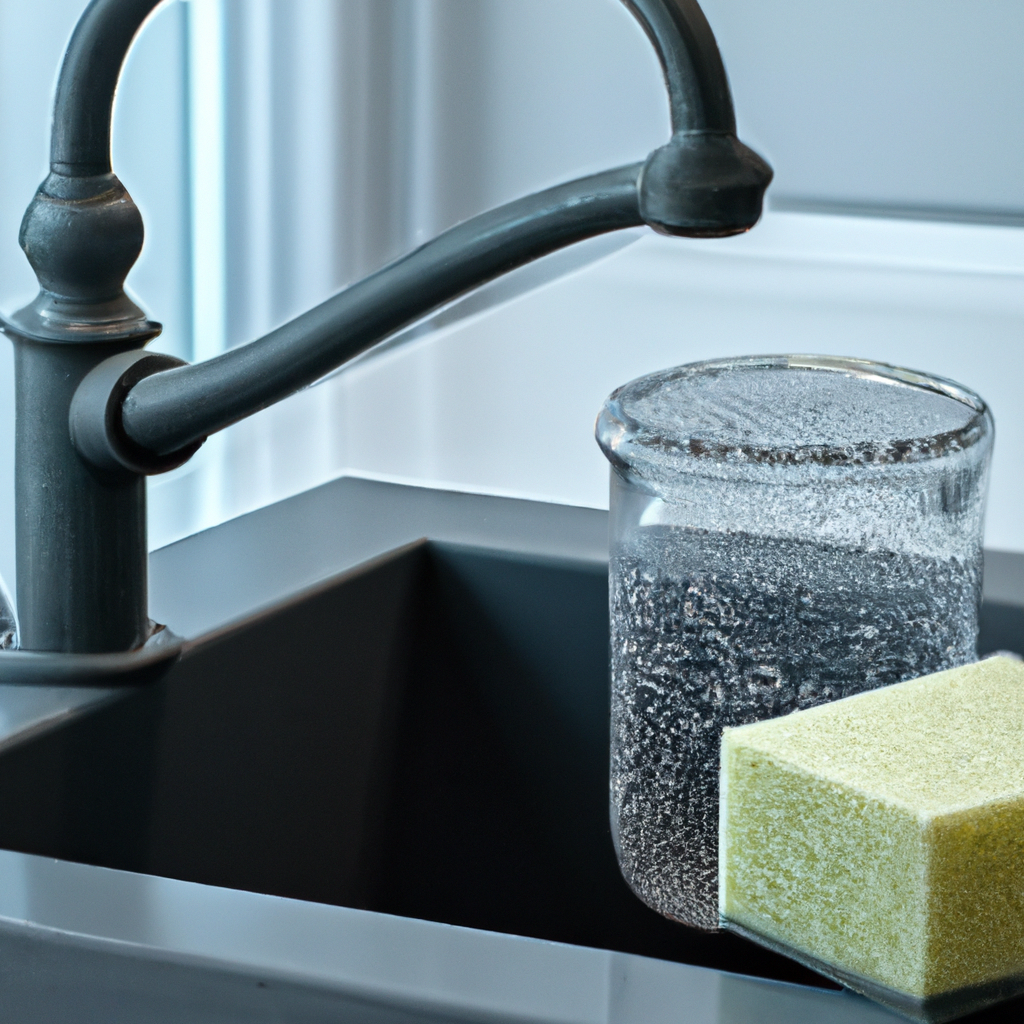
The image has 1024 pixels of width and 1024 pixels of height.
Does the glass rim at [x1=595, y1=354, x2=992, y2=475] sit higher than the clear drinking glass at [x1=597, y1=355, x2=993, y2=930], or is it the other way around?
the glass rim at [x1=595, y1=354, x2=992, y2=475]

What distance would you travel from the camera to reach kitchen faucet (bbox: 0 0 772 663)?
0.36 metres

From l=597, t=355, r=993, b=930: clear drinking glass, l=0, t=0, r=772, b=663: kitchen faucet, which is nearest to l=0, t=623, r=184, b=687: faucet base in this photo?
l=0, t=0, r=772, b=663: kitchen faucet

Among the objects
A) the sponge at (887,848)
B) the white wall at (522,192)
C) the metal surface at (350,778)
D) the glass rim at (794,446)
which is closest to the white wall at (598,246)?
the white wall at (522,192)

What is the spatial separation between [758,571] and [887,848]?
6.3 inches

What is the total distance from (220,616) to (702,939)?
237mm

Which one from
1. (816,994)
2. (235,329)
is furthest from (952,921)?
(235,329)

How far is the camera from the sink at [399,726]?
0.54m

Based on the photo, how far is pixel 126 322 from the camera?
0.48 meters

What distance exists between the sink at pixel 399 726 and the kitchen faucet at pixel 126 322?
42 millimetres

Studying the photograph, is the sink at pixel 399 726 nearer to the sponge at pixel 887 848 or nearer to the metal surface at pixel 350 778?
the metal surface at pixel 350 778

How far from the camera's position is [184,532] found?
0.81 metres

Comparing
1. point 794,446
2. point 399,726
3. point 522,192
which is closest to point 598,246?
point 522,192

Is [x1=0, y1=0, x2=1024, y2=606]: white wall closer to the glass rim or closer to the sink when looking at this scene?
the sink

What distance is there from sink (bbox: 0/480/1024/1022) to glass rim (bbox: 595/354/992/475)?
0.15 meters
